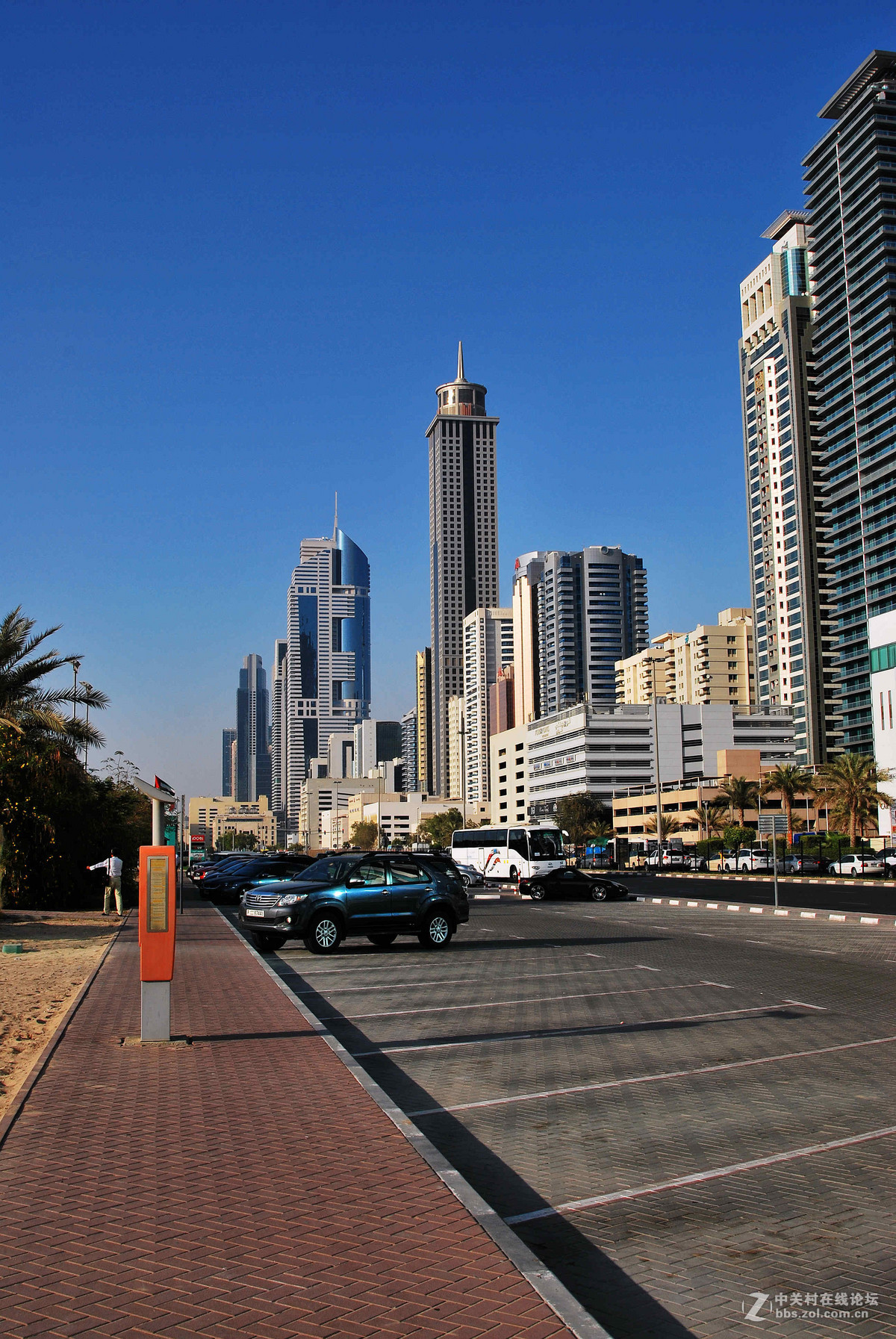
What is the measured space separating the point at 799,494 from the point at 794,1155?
156 metres

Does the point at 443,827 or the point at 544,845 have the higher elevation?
the point at 544,845

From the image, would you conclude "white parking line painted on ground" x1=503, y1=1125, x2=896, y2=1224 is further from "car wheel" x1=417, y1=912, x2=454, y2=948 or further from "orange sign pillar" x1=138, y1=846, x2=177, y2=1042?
"car wheel" x1=417, y1=912, x2=454, y2=948

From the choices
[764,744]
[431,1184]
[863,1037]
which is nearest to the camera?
[431,1184]

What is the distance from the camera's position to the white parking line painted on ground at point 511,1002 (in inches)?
489

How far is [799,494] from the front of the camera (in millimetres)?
153250

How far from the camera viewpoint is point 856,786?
3007 inches

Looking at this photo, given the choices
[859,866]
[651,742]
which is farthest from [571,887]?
[651,742]

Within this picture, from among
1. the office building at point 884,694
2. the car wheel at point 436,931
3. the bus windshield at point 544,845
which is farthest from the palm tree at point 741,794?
the car wheel at point 436,931

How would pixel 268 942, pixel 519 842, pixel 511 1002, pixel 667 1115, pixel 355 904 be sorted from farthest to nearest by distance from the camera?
pixel 519 842, pixel 268 942, pixel 355 904, pixel 511 1002, pixel 667 1115

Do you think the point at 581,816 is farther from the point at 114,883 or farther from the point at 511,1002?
the point at 511,1002

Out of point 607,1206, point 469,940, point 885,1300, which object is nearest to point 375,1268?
point 607,1206

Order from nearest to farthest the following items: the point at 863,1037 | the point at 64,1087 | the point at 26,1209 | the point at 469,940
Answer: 1. the point at 26,1209
2. the point at 64,1087
3. the point at 863,1037
4. the point at 469,940

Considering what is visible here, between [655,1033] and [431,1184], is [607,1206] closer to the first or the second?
[431,1184]

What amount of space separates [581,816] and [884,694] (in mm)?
62235
